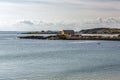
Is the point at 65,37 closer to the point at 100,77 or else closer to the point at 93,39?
the point at 93,39

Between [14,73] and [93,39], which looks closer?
[14,73]

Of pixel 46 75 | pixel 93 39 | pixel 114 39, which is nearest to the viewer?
pixel 46 75

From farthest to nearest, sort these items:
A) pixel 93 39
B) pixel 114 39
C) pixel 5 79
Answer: pixel 93 39 → pixel 114 39 → pixel 5 79

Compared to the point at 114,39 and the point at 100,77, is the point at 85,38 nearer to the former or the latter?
the point at 114,39

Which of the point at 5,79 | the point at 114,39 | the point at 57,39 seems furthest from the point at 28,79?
the point at 57,39

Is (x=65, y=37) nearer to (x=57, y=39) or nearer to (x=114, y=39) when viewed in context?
(x=57, y=39)

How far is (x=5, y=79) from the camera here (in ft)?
76.9

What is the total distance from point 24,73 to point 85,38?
9441cm

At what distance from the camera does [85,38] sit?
120312 mm

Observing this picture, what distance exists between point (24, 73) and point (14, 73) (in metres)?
0.85

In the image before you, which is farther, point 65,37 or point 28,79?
point 65,37

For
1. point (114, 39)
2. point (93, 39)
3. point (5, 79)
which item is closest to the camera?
point (5, 79)

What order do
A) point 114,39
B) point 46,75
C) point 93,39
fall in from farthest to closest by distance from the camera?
point 93,39 < point 114,39 < point 46,75

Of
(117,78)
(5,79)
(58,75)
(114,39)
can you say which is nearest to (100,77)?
(117,78)
